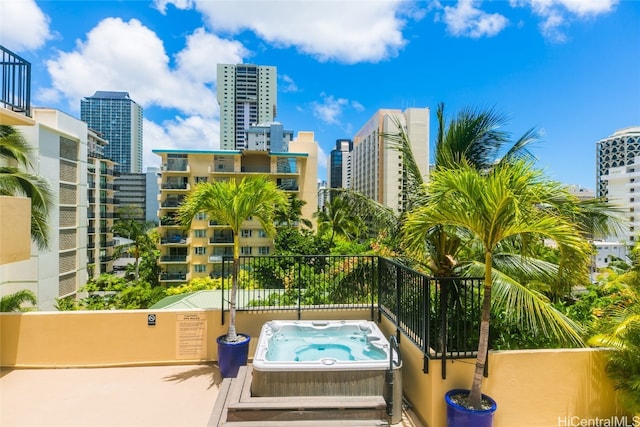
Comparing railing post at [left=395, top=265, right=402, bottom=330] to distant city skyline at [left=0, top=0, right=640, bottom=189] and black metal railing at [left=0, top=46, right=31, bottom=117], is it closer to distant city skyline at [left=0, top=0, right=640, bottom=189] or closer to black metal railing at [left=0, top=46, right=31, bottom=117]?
distant city skyline at [left=0, top=0, right=640, bottom=189]

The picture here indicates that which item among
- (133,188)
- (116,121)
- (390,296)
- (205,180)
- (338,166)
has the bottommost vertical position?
(390,296)

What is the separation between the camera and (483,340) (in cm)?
331

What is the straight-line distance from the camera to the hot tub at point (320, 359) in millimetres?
4039

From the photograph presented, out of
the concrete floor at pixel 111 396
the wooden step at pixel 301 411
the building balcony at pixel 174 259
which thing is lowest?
the building balcony at pixel 174 259

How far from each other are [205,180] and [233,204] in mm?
25273

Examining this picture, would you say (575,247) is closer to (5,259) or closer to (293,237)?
(5,259)

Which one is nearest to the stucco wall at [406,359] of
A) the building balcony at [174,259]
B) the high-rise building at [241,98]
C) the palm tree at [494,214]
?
the palm tree at [494,214]

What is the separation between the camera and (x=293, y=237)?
24125 mm

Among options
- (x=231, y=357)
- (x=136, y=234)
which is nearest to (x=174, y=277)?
(x=136, y=234)

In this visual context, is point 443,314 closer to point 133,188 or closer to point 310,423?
point 310,423

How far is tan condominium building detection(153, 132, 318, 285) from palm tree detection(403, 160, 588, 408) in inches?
1030

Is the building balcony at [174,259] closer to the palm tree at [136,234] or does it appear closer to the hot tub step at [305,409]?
the palm tree at [136,234]

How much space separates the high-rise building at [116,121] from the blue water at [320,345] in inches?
4792

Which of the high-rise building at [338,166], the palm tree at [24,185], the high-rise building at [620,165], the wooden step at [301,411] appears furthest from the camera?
the high-rise building at [338,166]
